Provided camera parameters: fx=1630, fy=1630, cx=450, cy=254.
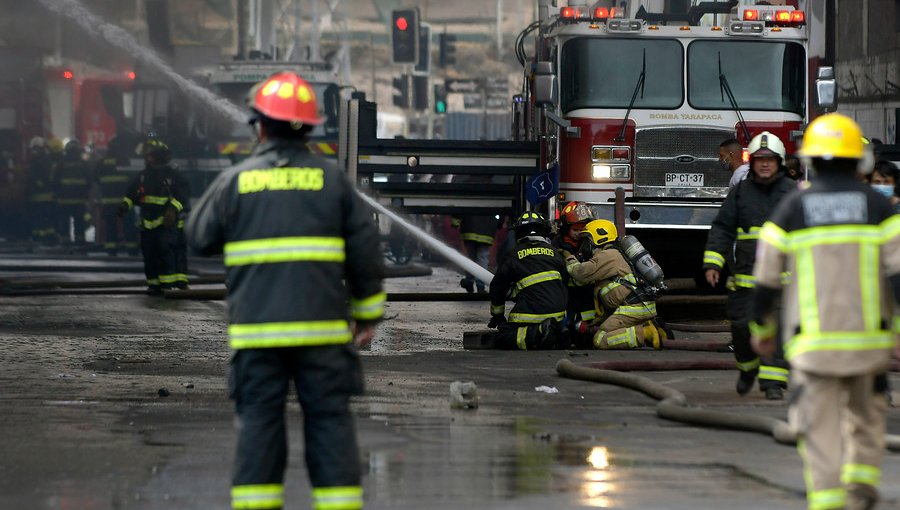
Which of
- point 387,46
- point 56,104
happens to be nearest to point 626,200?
point 56,104

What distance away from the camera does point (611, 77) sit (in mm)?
14797

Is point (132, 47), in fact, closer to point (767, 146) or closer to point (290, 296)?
point (767, 146)

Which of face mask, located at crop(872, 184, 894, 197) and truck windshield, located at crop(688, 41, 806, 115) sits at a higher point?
truck windshield, located at crop(688, 41, 806, 115)

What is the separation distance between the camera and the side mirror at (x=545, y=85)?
1391 centimetres

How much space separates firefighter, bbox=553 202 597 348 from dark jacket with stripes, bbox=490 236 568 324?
38 cm

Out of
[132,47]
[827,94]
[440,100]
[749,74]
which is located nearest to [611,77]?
[749,74]

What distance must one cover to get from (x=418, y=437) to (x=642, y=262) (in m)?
4.96

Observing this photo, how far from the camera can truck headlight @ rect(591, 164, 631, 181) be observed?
48.1 ft

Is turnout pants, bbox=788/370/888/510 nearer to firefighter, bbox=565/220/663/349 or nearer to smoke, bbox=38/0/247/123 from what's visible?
firefighter, bbox=565/220/663/349

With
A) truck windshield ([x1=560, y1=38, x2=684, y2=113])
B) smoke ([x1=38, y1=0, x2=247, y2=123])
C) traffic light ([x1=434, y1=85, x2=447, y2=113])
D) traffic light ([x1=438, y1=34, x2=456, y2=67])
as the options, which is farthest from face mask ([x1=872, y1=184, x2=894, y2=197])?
traffic light ([x1=438, y1=34, x2=456, y2=67])

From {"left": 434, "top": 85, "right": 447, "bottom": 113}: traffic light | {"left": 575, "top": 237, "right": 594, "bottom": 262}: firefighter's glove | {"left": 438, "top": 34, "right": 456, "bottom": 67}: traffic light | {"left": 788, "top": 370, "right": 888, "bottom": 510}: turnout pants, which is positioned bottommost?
{"left": 788, "top": 370, "right": 888, "bottom": 510}: turnout pants

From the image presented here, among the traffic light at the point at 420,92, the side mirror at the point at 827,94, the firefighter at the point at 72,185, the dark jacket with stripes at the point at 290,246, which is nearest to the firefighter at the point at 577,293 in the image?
the side mirror at the point at 827,94

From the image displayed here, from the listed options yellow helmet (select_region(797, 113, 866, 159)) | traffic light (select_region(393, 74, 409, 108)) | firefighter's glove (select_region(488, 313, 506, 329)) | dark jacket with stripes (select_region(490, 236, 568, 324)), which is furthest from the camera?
traffic light (select_region(393, 74, 409, 108))

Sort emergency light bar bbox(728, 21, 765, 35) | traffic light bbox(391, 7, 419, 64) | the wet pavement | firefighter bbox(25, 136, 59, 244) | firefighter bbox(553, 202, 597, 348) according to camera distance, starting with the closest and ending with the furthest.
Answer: the wet pavement, firefighter bbox(553, 202, 597, 348), emergency light bar bbox(728, 21, 765, 35), firefighter bbox(25, 136, 59, 244), traffic light bbox(391, 7, 419, 64)
